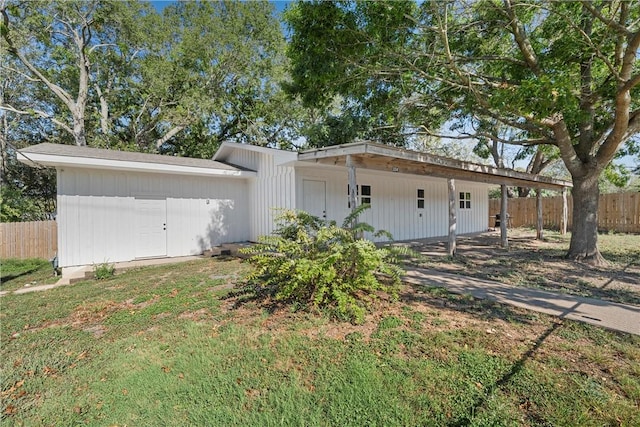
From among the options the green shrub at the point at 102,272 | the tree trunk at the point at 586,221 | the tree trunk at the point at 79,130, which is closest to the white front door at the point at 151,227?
the green shrub at the point at 102,272

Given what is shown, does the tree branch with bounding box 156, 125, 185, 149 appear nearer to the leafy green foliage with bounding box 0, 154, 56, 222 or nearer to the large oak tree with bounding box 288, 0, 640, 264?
the leafy green foliage with bounding box 0, 154, 56, 222

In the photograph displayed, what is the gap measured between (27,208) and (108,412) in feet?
50.1

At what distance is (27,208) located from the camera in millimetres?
12953

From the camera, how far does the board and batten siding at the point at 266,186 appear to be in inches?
339

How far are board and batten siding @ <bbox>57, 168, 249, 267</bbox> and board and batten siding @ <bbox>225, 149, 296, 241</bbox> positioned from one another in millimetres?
566

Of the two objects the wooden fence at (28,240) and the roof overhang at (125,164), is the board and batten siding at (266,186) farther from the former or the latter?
the wooden fence at (28,240)

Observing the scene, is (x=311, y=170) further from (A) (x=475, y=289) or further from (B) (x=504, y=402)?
(B) (x=504, y=402)

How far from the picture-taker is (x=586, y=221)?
7.13 meters

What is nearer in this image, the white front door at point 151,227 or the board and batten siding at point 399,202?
the white front door at point 151,227

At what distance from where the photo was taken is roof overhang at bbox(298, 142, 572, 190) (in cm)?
611

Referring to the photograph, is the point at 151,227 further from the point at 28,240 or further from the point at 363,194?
the point at 363,194

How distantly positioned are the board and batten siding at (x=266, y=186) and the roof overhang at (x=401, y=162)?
57.2 inches

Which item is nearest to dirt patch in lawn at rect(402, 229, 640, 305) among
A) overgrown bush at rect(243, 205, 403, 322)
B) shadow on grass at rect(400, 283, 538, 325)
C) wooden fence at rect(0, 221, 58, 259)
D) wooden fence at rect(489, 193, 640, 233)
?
shadow on grass at rect(400, 283, 538, 325)

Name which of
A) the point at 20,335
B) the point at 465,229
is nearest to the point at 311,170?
the point at 20,335
